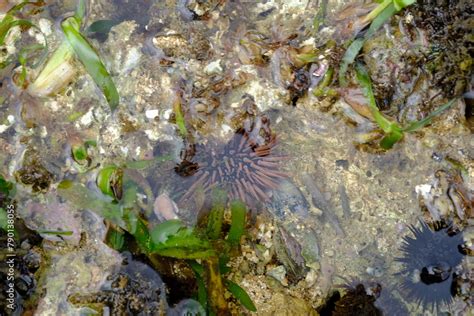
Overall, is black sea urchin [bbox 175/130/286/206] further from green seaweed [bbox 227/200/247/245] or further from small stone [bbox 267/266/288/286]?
small stone [bbox 267/266/288/286]

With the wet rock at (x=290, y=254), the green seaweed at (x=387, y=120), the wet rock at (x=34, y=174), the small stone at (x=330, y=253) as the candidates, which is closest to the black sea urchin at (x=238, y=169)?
the wet rock at (x=290, y=254)

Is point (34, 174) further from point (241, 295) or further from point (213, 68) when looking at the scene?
point (241, 295)

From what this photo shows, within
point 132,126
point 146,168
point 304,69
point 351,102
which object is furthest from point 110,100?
point 351,102

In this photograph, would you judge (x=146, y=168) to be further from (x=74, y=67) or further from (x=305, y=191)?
(x=305, y=191)

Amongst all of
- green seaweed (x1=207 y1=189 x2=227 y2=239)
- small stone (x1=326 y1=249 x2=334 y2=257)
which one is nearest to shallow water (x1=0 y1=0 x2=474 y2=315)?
small stone (x1=326 y1=249 x2=334 y2=257)

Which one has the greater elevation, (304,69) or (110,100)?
(110,100)

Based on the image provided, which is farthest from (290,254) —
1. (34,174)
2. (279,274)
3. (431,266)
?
(34,174)
